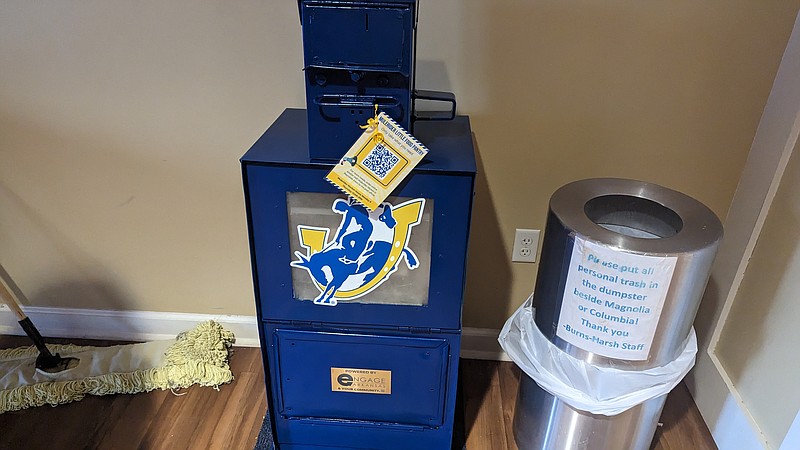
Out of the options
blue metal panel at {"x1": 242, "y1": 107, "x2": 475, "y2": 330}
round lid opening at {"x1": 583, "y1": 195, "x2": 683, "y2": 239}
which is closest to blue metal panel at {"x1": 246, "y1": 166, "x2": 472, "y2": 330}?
blue metal panel at {"x1": 242, "y1": 107, "x2": 475, "y2": 330}

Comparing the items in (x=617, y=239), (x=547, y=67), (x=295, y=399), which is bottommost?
(x=295, y=399)

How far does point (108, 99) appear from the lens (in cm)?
136

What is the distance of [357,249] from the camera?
1.07m

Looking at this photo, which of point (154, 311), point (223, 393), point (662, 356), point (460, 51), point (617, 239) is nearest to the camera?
point (617, 239)

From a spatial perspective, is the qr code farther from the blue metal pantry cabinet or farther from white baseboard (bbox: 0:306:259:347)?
white baseboard (bbox: 0:306:259:347)

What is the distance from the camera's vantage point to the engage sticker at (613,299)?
1013 mm

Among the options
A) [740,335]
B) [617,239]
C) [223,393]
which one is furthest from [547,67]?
[223,393]

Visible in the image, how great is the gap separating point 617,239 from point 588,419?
0.43 m

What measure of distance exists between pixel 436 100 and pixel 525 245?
18.9 inches

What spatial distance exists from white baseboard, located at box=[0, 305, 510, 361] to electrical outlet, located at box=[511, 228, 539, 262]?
0.28 metres

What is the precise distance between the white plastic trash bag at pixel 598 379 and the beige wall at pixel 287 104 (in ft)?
1.17

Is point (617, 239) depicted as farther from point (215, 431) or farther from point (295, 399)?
point (215, 431)

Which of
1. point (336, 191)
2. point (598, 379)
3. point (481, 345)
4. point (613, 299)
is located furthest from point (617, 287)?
point (481, 345)

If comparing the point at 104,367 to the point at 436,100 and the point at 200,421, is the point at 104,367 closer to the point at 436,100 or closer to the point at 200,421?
the point at 200,421
